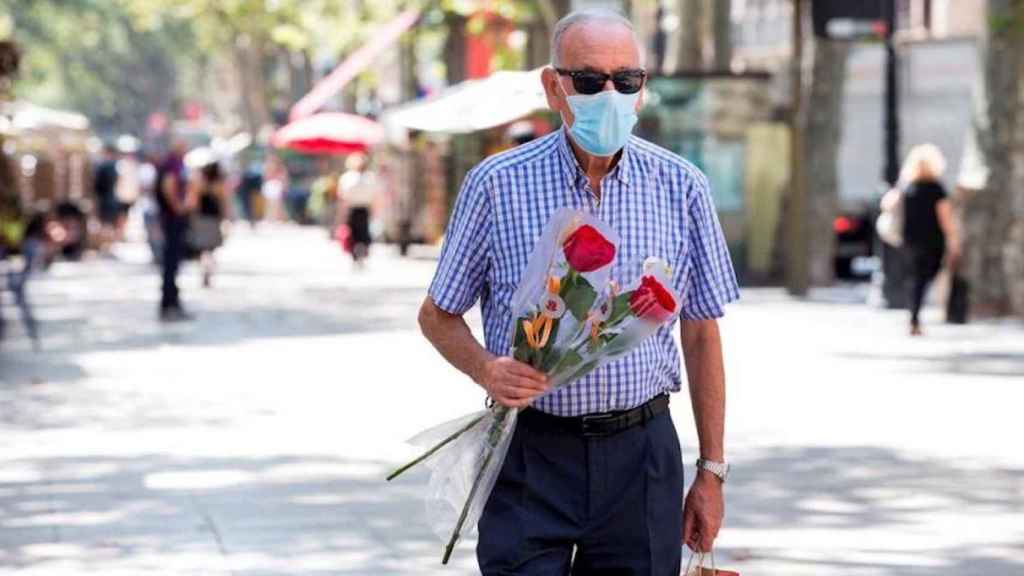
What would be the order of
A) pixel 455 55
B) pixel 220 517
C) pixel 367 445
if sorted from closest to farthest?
pixel 220 517 < pixel 367 445 < pixel 455 55

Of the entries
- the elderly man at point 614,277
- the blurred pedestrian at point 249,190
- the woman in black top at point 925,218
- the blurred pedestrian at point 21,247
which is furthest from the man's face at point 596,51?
the blurred pedestrian at point 249,190

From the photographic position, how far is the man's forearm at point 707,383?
4.96m

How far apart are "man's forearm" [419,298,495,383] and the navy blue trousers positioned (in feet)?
0.53

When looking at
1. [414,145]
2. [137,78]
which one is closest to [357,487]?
[414,145]

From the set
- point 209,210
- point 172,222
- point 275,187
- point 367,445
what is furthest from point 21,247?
point 275,187

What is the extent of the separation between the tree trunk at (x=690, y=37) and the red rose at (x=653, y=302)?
29989 millimetres

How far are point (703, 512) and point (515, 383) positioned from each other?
0.66m

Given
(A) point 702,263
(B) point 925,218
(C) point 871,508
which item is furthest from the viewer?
(B) point 925,218

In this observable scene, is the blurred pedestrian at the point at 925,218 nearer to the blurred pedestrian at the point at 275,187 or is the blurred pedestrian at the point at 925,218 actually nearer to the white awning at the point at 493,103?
the white awning at the point at 493,103

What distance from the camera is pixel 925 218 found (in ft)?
70.2

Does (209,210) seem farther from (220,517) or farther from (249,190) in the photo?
(249,190)

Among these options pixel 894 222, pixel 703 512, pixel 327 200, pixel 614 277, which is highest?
pixel 614 277

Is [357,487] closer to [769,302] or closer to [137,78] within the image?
[769,302]

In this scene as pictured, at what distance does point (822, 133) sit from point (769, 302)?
4109 millimetres
